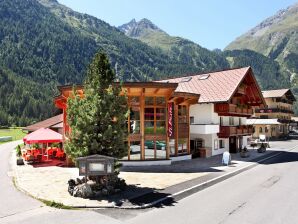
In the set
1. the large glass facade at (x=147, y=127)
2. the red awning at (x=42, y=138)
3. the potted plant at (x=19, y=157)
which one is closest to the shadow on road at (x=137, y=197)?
the large glass facade at (x=147, y=127)

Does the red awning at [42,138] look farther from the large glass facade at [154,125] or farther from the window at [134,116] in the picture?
the large glass facade at [154,125]

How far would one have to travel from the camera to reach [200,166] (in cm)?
3147

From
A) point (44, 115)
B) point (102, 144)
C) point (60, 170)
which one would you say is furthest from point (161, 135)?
point (44, 115)

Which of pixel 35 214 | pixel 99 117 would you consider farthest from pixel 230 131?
pixel 35 214

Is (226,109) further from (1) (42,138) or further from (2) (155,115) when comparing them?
(1) (42,138)

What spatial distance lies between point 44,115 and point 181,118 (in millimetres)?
128757

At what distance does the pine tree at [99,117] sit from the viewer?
19.9 m

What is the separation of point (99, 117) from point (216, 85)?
1004 inches

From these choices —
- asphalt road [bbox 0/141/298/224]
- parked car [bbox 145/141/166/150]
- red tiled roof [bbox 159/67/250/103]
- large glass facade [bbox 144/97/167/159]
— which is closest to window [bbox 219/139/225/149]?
red tiled roof [bbox 159/67/250/103]

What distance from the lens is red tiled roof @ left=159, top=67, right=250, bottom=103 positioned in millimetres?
39656

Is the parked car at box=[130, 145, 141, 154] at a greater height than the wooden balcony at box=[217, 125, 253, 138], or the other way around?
the wooden balcony at box=[217, 125, 253, 138]

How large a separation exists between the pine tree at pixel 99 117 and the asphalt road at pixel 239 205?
211 inches

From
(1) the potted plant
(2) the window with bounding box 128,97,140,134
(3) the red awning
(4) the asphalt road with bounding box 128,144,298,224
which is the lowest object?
(4) the asphalt road with bounding box 128,144,298,224

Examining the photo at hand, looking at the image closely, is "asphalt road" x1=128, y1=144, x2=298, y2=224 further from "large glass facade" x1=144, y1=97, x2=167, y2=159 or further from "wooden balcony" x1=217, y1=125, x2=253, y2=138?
"wooden balcony" x1=217, y1=125, x2=253, y2=138
